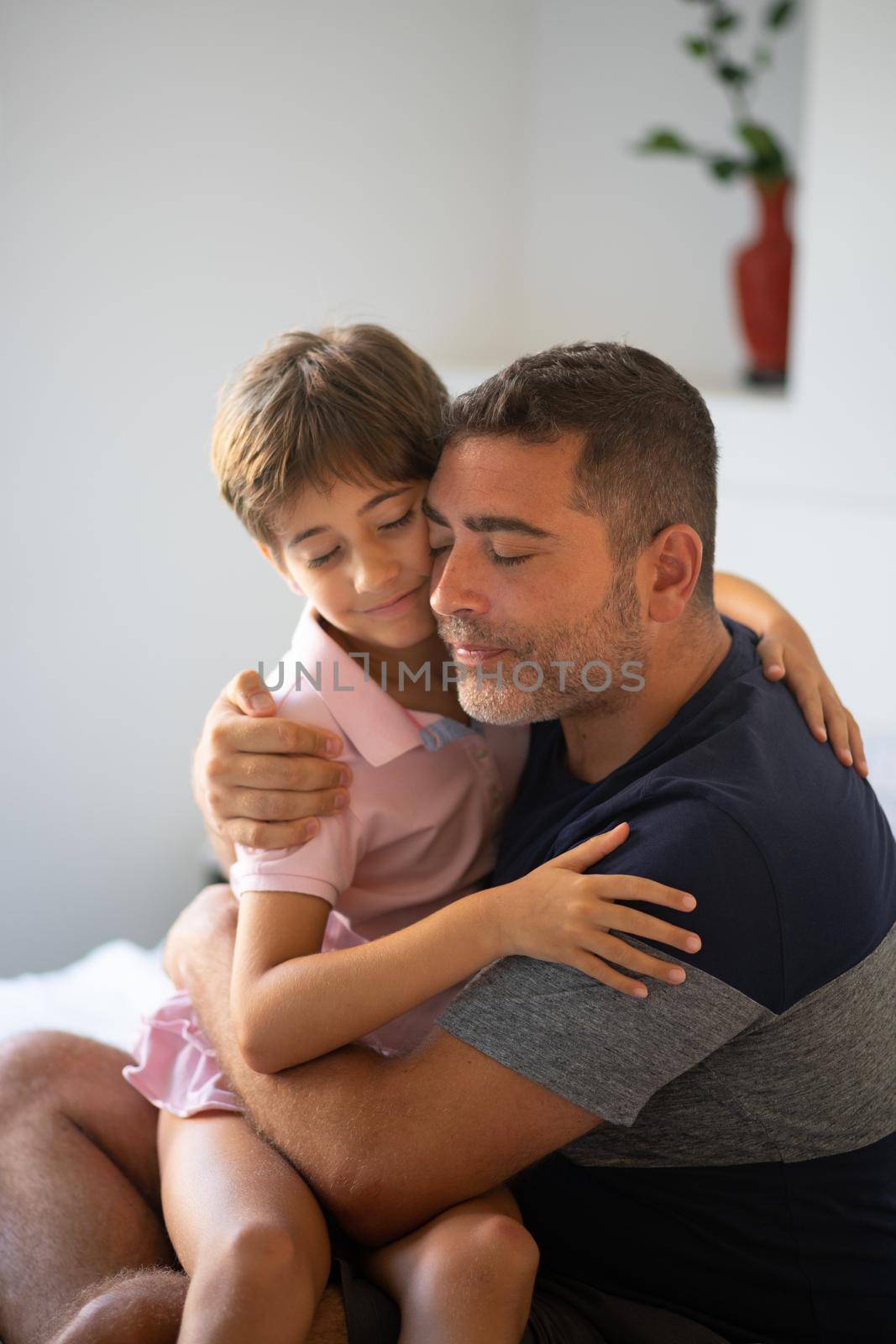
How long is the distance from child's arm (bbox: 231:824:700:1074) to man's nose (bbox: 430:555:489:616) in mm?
304

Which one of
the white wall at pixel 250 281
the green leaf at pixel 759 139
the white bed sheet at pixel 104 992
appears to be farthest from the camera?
the green leaf at pixel 759 139

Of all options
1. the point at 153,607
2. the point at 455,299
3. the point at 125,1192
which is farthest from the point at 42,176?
the point at 125,1192

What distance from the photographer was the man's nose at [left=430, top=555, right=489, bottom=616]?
1.42m

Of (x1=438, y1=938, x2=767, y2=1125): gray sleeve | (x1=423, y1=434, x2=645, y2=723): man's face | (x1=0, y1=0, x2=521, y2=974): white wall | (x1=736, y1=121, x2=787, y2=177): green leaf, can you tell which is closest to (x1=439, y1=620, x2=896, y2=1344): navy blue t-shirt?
(x1=438, y1=938, x2=767, y2=1125): gray sleeve

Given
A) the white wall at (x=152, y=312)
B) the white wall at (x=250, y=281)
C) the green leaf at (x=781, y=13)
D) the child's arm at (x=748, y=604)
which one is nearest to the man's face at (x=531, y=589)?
the child's arm at (x=748, y=604)

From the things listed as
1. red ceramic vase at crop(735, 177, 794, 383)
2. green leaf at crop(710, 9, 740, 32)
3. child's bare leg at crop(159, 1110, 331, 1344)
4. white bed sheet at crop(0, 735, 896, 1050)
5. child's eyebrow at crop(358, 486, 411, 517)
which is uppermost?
green leaf at crop(710, 9, 740, 32)

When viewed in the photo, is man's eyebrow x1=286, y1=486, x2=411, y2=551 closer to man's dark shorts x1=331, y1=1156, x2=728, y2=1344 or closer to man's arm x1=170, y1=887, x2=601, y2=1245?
man's arm x1=170, y1=887, x2=601, y2=1245

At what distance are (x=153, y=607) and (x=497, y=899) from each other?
1892 millimetres

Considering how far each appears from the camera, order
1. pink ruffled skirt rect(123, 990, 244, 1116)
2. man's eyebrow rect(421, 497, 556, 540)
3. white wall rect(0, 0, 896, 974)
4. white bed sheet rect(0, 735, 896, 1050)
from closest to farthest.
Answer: man's eyebrow rect(421, 497, 556, 540), pink ruffled skirt rect(123, 990, 244, 1116), white bed sheet rect(0, 735, 896, 1050), white wall rect(0, 0, 896, 974)

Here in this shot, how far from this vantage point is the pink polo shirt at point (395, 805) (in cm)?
151

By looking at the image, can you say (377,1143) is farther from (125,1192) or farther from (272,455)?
(272,455)

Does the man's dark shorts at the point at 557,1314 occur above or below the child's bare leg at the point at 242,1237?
below

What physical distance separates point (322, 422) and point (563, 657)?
→ 37cm

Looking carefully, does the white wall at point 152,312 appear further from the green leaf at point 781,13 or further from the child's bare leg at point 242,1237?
the child's bare leg at point 242,1237
